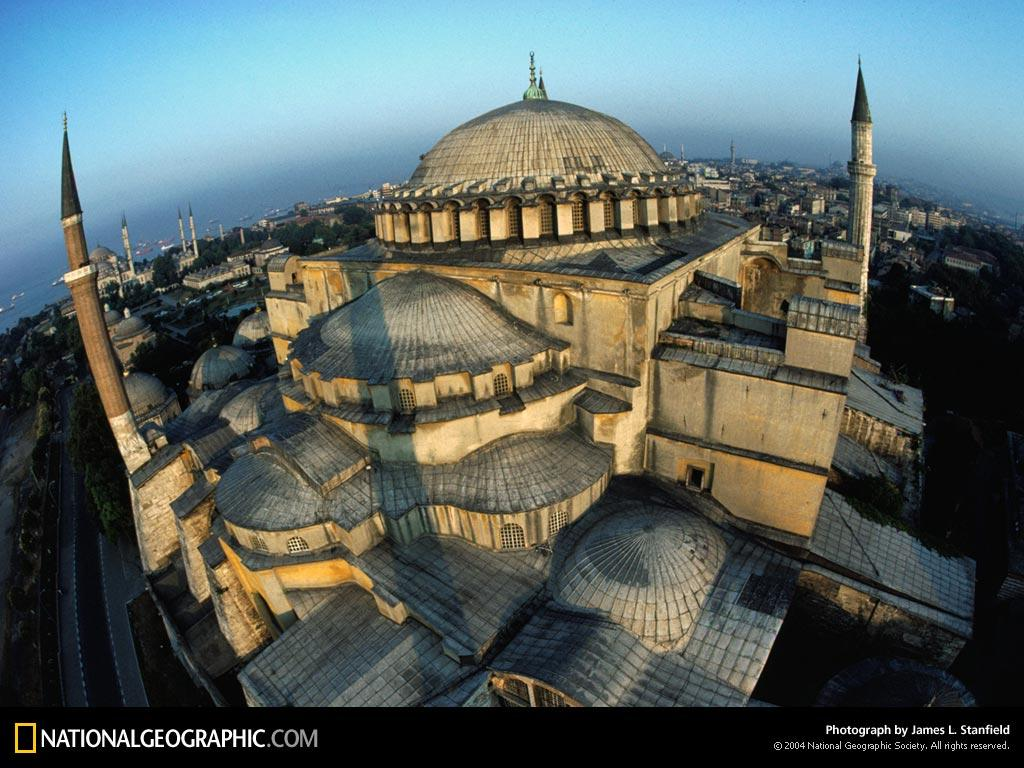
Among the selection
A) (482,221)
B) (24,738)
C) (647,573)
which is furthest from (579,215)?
(24,738)

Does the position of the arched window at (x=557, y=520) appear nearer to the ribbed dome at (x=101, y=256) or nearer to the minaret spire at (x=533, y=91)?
the minaret spire at (x=533, y=91)

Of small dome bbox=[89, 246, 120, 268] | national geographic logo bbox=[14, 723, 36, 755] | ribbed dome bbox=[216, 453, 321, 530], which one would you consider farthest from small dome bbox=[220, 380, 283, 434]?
small dome bbox=[89, 246, 120, 268]

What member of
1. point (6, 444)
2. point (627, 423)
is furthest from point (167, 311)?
point (627, 423)

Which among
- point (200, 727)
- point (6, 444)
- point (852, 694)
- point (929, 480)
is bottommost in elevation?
point (6, 444)

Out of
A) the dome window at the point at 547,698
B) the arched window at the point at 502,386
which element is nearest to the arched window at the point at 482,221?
the arched window at the point at 502,386

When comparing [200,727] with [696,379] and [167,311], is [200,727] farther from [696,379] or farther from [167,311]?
[167,311]

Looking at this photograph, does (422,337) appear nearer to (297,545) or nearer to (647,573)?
(297,545)

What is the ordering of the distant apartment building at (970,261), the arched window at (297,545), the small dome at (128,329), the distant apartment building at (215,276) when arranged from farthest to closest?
the distant apartment building at (215,276) → the distant apartment building at (970,261) → the small dome at (128,329) → the arched window at (297,545)
